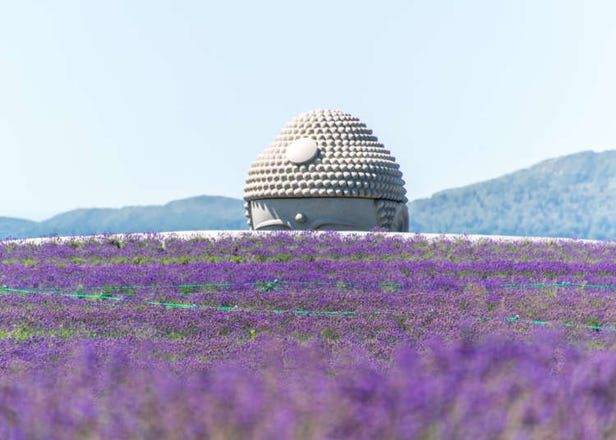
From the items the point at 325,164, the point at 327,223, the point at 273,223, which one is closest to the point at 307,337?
the point at 327,223

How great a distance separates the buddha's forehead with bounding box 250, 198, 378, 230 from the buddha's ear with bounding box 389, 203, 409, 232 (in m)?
0.74

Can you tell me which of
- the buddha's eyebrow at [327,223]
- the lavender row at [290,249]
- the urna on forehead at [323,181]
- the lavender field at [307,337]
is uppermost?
the urna on forehead at [323,181]

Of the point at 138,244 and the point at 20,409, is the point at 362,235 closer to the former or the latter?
the point at 138,244

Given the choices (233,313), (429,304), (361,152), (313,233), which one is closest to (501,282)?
(429,304)

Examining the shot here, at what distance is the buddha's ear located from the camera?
2031cm

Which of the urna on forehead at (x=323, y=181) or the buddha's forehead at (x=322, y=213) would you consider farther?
the buddha's forehead at (x=322, y=213)

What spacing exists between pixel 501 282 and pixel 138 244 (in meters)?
6.99

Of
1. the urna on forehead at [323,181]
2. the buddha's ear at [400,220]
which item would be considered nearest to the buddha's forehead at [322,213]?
the urna on forehead at [323,181]

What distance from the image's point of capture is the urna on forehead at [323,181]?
62.5 ft

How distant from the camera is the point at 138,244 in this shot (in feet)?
53.1

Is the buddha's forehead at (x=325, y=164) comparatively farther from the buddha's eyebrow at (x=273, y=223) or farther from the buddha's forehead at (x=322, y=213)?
the buddha's eyebrow at (x=273, y=223)

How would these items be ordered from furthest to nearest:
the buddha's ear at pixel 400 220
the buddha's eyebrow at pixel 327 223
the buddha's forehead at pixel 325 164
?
1. the buddha's ear at pixel 400 220
2. the buddha's eyebrow at pixel 327 223
3. the buddha's forehead at pixel 325 164

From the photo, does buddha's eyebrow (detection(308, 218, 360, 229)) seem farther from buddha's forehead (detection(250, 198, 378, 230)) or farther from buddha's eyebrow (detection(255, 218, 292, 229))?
buddha's eyebrow (detection(255, 218, 292, 229))

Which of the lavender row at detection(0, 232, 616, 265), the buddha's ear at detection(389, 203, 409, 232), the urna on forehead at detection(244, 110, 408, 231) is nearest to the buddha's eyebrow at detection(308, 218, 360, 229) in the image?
the urna on forehead at detection(244, 110, 408, 231)
